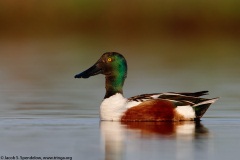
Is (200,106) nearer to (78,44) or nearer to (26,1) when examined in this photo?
(78,44)

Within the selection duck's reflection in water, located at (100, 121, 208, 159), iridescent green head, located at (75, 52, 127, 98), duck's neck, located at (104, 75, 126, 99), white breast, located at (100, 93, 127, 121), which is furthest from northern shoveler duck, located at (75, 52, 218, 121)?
iridescent green head, located at (75, 52, 127, 98)

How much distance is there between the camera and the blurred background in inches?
656

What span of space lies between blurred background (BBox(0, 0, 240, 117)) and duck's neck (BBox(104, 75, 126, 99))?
58 centimetres

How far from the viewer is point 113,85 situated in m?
14.1

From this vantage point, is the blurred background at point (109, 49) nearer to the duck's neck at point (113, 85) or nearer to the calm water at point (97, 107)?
the calm water at point (97, 107)

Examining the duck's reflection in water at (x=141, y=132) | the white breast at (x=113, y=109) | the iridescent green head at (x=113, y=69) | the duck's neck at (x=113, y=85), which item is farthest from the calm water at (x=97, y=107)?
the iridescent green head at (x=113, y=69)

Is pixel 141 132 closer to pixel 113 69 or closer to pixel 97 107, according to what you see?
pixel 113 69

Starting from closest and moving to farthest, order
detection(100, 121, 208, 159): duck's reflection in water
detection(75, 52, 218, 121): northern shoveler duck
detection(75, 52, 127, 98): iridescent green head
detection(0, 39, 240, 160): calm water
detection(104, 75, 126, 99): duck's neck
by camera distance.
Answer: detection(0, 39, 240, 160): calm water
detection(100, 121, 208, 159): duck's reflection in water
detection(75, 52, 218, 121): northern shoveler duck
detection(104, 75, 126, 99): duck's neck
detection(75, 52, 127, 98): iridescent green head

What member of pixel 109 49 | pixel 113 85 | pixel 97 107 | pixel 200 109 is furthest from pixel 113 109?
pixel 109 49

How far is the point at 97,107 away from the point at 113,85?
1032mm

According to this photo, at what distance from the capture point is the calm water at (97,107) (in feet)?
36.6

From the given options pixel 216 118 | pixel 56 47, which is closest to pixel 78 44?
pixel 56 47

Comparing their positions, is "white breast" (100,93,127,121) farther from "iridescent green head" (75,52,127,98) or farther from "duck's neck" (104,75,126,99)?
"iridescent green head" (75,52,127,98)

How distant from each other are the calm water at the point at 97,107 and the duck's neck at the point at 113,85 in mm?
434
